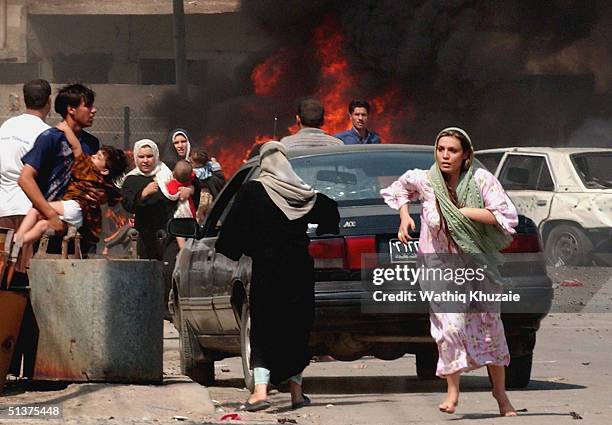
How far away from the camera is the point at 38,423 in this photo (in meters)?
7.49

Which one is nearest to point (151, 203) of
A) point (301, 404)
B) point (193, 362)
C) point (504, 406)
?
point (193, 362)

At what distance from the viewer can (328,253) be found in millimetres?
9461

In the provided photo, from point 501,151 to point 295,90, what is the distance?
15.2 metres

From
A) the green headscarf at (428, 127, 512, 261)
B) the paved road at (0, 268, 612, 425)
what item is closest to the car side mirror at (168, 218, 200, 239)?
the paved road at (0, 268, 612, 425)

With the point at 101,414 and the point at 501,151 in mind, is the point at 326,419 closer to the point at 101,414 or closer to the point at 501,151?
the point at 101,414

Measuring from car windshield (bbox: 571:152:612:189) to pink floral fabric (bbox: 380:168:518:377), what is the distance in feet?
40.2

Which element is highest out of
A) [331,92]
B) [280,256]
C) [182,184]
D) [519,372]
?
[331,92]

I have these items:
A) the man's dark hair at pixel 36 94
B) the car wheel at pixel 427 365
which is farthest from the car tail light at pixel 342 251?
the man's dark hair at pixel 36 94

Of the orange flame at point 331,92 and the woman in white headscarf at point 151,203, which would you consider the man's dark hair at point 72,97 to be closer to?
the woman in white headscarf at point 151,203

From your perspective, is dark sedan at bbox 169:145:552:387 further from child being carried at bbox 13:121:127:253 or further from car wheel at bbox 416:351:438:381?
child being carried at bbox 13:121:127:253

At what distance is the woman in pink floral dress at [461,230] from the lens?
8.42 meters

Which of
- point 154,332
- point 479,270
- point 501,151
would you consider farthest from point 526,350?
point 501,151

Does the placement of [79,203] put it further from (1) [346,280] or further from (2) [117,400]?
(1) [346,280]

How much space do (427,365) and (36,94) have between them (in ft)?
10.4
